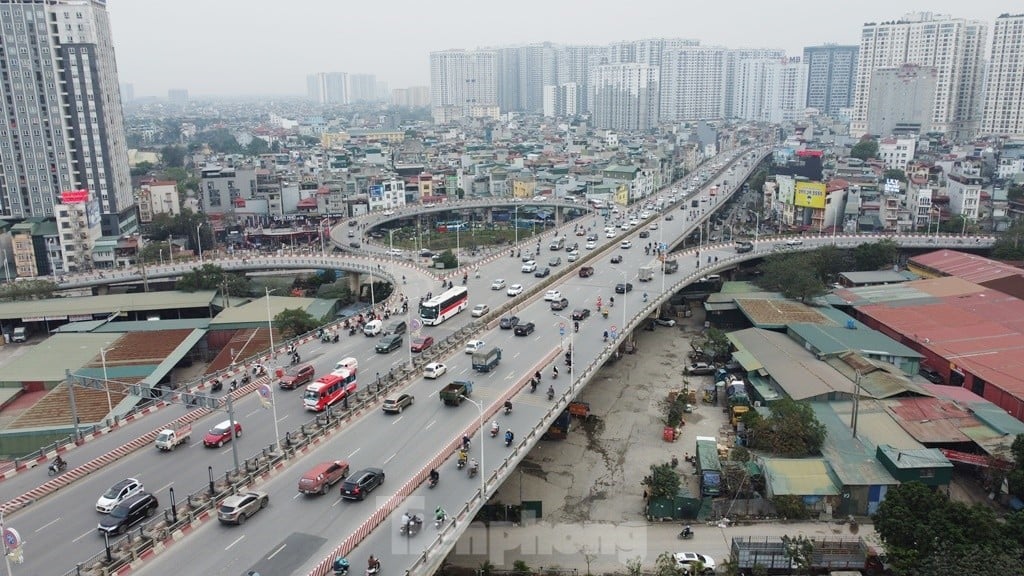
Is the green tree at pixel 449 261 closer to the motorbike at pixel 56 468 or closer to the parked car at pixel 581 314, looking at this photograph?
the parked car at pixel 581 314

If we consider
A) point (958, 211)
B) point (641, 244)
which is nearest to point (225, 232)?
point (641, 244)

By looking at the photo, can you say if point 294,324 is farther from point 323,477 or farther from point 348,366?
point 323,477

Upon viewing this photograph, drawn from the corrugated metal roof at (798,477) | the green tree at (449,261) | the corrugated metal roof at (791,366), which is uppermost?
the green tree at (449,261)

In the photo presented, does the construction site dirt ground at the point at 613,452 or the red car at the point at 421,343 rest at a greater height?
the red car at the point at 421,343

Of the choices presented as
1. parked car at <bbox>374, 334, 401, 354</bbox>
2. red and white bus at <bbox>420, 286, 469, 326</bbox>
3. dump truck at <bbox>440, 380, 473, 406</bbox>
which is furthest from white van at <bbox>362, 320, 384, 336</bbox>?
dump truck at <bbox>440, 380, 473, 406</bbox>

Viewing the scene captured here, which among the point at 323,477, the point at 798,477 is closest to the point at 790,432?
the point at 798,477

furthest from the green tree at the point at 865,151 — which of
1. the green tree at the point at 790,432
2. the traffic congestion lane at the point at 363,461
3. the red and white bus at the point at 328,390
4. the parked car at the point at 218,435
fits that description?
the parked car at the point at 218,435

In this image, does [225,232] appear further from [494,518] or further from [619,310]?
[494,518]
